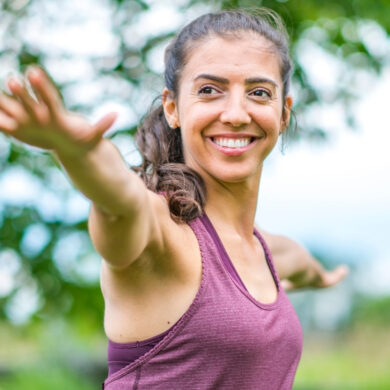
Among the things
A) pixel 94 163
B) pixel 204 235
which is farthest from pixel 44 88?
pixel 204 235

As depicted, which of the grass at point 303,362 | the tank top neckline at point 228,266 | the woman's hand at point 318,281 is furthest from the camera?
the grass at point 303,362

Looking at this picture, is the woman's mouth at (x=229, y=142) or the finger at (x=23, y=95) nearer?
the finger at (x=23, y=95)

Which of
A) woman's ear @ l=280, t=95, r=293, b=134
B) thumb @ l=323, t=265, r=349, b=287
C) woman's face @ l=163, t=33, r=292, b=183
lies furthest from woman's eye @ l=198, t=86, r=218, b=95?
thumb @ l=323, t=265, r=349, b=287

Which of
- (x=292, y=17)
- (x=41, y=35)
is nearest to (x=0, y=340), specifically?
(x=41, y=35)

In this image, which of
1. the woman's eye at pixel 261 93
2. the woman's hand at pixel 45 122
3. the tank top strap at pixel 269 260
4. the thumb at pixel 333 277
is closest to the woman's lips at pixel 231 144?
the woman's eye at pixel 261 93

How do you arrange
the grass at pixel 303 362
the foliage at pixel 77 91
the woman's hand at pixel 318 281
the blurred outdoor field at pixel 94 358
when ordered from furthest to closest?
the grass at pixel 303 362 → the blurred outdoor field at pixel 94 358 → the foliage at pixel 77 91 → the woman's hand at pixel 318 281

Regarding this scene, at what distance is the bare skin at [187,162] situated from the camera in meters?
1.42

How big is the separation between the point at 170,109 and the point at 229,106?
0.94 feet

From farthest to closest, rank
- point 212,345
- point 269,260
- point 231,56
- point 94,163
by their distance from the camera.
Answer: point 269,260 < point 231,56 < point 212,345 < point 94,163

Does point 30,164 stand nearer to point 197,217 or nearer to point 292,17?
point 292,17

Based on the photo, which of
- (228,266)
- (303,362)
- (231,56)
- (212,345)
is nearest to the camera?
(212,345)

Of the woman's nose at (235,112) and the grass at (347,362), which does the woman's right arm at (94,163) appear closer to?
the woman's nose at (235,112)

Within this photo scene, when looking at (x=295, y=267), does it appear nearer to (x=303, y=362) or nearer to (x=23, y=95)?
(x=23, y=95)

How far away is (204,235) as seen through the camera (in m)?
2.10
